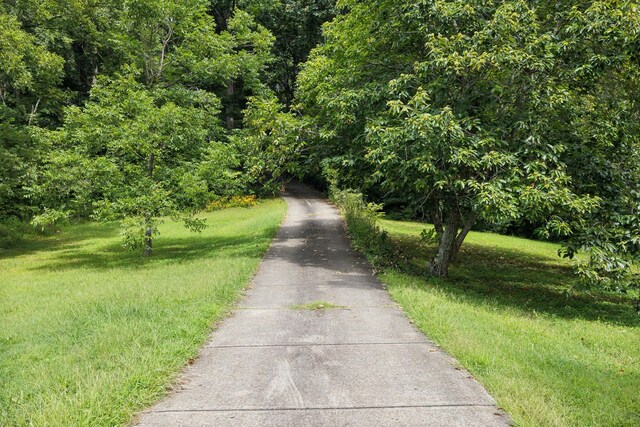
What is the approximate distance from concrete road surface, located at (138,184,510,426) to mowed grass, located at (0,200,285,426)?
38 cm

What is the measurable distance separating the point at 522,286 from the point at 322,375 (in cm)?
1029

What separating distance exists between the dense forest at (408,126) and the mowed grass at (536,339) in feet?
4.21

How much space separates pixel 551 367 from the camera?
5.58 m

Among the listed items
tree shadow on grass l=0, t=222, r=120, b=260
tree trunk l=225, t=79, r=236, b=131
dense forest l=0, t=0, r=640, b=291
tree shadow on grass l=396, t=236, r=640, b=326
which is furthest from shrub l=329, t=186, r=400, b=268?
tree trunk l=225, t=79, r=236, b=131

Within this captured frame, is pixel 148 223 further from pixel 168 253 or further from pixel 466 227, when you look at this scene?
pixel 466 227

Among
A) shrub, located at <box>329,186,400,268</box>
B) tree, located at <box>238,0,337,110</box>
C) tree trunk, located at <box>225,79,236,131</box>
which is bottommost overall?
shrub, located at <box>329,186,400,268</box>

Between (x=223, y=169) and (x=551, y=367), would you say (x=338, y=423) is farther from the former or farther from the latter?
(x=223, y=169)

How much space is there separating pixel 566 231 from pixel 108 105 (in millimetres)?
15711

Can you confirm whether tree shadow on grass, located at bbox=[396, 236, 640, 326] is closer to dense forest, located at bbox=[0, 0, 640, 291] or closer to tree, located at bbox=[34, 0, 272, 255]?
dense forest, located at bbox=[0, 0, 640, 291]

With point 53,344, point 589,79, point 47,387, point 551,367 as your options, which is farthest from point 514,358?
point 589,79

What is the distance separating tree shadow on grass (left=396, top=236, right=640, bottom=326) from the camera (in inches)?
406

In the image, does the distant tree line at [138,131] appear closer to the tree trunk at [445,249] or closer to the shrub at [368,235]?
the shrub at [368,235]

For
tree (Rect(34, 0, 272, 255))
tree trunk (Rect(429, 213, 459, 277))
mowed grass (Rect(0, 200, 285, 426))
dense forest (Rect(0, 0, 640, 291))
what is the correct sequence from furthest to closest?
tree (Rect(34, 0, 272, 255)) → tree trunk (Rect(429, 213, 459, 277)) → dense forest (Rect(0, 0, 640, 291)) → mowed grass (Rect(0, 200, 285, 426))

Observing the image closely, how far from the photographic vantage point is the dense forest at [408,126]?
945cm
